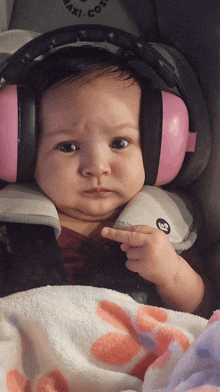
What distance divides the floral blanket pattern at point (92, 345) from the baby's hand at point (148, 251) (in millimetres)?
137

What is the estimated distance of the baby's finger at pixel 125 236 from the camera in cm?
79

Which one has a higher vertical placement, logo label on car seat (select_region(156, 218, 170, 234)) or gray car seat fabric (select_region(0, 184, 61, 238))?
logo label on car seat (select_region(156, 218, 170, 234))

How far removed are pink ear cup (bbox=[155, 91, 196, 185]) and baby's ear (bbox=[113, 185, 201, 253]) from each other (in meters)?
0.06

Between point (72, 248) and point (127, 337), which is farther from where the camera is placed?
point (72, 248)

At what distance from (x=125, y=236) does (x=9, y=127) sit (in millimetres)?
340

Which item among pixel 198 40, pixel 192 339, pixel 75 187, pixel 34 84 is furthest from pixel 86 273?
pixel 198 40

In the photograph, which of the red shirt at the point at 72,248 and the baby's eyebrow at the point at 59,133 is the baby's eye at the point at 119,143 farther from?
the red shirt at the point at 72,248

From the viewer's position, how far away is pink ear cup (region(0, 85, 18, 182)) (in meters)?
0.86

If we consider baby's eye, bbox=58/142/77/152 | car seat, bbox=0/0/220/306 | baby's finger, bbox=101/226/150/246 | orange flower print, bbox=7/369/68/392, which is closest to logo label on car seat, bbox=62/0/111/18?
car seat, bbox=0/0/220/306

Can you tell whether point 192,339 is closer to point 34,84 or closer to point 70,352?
point 70,352

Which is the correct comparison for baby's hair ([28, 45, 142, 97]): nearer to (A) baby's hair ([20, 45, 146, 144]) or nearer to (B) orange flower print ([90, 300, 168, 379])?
(A) baby's hair ([20, 45, 146, 144])

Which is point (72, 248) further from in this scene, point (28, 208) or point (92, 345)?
point (92, 345)

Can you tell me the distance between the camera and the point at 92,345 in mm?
638

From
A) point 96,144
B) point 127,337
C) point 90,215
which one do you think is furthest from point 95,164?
point 127,337
